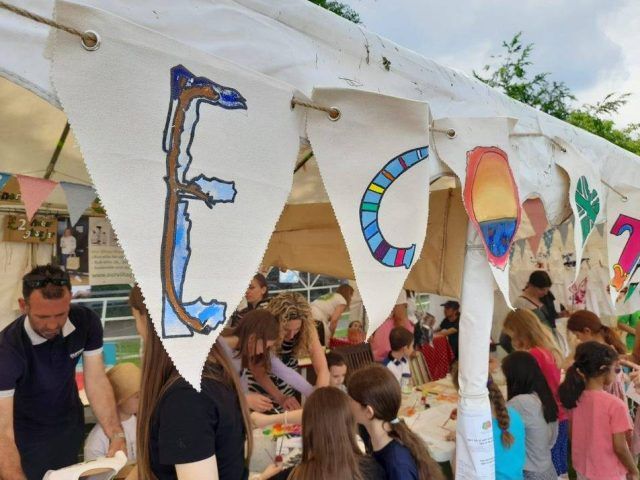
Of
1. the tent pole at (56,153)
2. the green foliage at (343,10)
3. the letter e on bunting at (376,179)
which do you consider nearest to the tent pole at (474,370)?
the letter e on bunting at (376,179)

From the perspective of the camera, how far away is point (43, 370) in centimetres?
197

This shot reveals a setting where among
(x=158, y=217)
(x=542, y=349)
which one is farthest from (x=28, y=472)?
(x=542, y=349)

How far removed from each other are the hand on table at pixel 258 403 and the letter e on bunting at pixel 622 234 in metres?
2.23

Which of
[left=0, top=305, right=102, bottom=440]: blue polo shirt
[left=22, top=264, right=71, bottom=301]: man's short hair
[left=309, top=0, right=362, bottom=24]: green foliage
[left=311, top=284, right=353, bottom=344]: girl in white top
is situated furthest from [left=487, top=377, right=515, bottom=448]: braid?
[left=309, top=0, right=362, bottom=24]: green foliage

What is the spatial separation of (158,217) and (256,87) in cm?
47

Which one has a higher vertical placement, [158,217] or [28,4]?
[28,4]

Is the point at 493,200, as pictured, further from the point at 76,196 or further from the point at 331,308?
the point at 331,308

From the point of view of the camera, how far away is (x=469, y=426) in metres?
1.99

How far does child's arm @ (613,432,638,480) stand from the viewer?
2.37 m

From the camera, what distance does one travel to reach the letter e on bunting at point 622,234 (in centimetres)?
281

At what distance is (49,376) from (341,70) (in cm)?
181

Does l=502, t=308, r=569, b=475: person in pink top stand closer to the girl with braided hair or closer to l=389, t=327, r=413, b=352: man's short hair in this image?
the girl with braided hair

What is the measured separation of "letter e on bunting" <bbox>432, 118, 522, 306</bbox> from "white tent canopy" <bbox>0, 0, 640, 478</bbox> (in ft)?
0.23

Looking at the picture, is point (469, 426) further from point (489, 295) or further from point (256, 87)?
point (256, 87)
